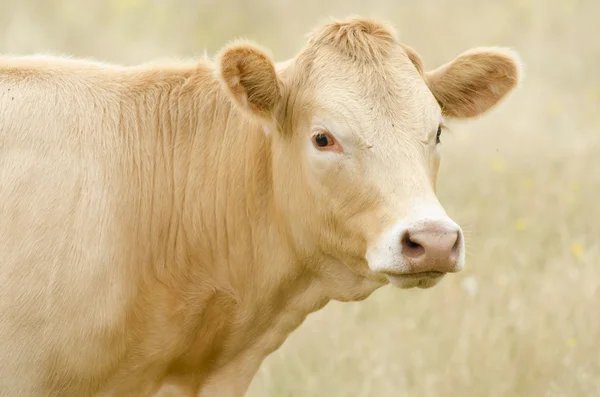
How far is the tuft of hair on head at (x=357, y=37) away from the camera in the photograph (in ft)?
18.4

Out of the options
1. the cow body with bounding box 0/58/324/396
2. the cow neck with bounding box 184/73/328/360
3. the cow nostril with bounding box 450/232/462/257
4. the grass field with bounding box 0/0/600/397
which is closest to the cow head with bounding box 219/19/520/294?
the cow nostril with bounding box 450/232/462/257

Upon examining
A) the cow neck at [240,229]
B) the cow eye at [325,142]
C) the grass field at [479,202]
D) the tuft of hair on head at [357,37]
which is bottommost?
the grass field at [479,202]

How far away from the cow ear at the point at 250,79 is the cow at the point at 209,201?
0.01m

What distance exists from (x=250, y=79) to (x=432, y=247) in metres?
1.46

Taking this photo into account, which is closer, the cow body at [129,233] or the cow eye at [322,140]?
the cow body at [129,233]

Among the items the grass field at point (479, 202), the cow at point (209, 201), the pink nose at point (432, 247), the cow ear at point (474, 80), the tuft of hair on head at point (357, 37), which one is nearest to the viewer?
the pink nose at point (432, 247)

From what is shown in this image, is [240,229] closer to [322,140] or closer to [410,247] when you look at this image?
[322,140]

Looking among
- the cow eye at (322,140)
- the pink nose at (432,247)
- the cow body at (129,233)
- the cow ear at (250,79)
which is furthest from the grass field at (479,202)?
the pink nose at (432,247)

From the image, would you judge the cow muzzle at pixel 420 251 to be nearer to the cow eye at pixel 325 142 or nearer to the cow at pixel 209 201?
the cow at pixel 209 201

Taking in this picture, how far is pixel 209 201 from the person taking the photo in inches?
231

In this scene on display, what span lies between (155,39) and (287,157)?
31.2 ft

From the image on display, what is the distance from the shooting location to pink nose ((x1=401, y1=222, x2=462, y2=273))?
480cm

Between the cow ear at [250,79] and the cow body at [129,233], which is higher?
the cow ear at [250,79]

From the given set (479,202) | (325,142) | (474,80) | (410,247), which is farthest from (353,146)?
(479,202)
